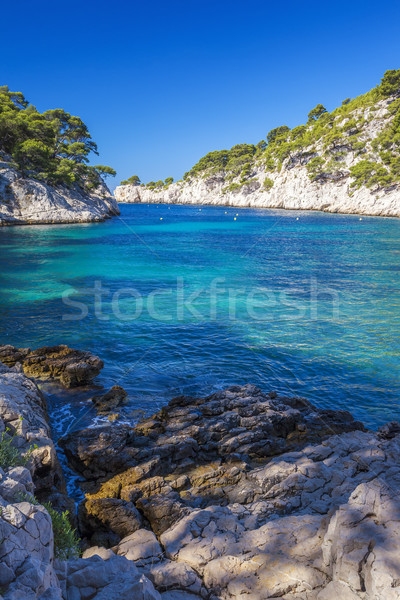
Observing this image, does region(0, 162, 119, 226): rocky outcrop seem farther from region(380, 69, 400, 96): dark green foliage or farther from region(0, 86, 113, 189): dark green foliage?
region(380, 69, 400, 96): dark green foliage

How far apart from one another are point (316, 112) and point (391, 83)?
38546mm

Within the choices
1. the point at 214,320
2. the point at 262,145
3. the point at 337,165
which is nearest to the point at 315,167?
the point at 337,165

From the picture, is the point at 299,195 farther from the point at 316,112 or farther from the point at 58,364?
the point at 58,364

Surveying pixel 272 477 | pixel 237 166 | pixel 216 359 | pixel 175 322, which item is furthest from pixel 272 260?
pixel 237 166

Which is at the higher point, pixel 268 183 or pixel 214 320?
pixel 268 183

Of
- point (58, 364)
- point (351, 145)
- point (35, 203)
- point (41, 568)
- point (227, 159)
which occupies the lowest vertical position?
point (58, 364)

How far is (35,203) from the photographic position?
5659cm

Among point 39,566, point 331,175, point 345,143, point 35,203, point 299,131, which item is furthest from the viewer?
point 299,131

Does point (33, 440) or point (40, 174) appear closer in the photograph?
point (33, 440)

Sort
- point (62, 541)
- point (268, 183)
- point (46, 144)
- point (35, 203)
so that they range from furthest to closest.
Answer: point (268, 183)
point (46, 144)
point (35, 203)
point (62, 541)

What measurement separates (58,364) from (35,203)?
5071 cm

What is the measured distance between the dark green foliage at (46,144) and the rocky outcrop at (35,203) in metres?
2.42

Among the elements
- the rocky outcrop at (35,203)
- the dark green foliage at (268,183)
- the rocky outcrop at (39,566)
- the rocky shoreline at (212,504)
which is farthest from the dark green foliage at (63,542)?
the dark green foliage at (268,183)

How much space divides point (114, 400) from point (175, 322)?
7.66 meters
